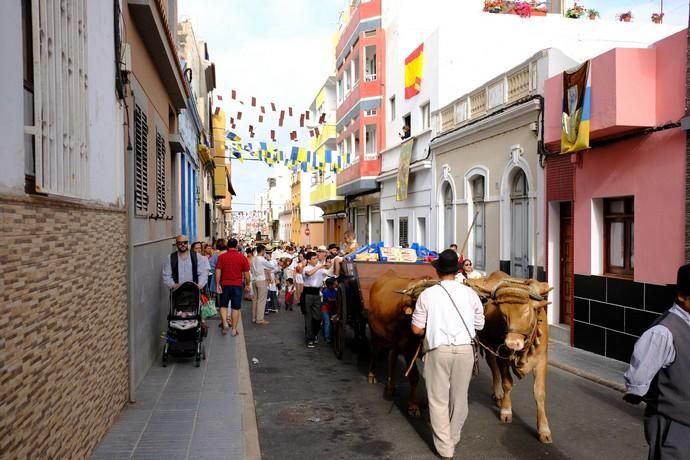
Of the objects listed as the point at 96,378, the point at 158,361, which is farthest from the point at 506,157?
the point at 96,378

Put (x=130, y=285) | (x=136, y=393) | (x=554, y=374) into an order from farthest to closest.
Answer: (x=554, y=374)
(x=136, y=393)
(x=130, y=285)

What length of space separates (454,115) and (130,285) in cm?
1324

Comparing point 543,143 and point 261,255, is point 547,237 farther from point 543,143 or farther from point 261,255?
point 261,255

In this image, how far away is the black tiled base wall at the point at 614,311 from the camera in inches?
376

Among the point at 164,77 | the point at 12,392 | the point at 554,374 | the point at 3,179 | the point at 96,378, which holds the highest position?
the point at 164,77

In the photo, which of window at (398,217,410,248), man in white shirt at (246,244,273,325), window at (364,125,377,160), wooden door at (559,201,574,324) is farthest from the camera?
window at (364,125,377,160)

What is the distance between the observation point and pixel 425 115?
2150 cm

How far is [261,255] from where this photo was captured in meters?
15.5

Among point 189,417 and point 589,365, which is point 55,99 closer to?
point 189,417

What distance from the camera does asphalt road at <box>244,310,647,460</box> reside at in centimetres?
596

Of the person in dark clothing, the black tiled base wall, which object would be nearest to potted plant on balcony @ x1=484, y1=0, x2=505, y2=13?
the black tiled base wall

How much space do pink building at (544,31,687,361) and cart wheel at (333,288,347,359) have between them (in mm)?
4492

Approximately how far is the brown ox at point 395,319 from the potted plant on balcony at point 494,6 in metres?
15.2

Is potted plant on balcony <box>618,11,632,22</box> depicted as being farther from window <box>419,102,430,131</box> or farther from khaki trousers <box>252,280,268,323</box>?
khaki trousers <box>252,280,268,323</box>
